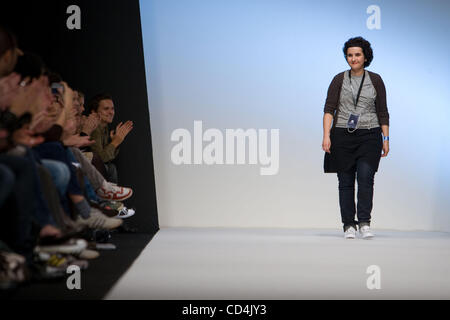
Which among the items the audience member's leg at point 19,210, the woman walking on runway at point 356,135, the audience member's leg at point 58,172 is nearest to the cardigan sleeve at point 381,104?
the woman walking on runway at point 356,135

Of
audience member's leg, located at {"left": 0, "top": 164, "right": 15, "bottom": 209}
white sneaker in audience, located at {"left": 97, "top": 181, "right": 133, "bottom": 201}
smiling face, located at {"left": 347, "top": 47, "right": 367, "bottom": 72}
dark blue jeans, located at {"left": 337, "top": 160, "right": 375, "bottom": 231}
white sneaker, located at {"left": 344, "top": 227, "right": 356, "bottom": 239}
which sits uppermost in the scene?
smiling face, located at {"left": 347, "top": 47, "right": 367, "bottom": 72}

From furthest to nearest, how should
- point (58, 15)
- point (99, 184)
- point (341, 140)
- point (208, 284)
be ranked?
point (58, 15) → point (341, 140) → point (99, 184) → point (208, 284)

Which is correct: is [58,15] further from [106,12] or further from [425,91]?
[425,91]

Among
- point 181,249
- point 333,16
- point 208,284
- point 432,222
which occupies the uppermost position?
point 333,16

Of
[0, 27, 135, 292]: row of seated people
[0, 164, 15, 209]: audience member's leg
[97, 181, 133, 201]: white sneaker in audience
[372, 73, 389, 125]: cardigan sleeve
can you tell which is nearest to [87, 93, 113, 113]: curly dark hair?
[97, 181, 133, 201]: white sneaker in audience

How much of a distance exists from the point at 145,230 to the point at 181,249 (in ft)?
5.19

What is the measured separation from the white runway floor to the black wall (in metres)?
0.84

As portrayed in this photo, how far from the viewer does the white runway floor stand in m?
2.29

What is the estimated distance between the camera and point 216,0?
19.5ft

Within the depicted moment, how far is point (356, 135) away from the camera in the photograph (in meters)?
4.48

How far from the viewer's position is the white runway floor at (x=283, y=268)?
7.50 feet

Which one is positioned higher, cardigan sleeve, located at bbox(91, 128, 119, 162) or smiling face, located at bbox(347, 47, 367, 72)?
smiling face, located at bbox(347, 47, 367, 72)

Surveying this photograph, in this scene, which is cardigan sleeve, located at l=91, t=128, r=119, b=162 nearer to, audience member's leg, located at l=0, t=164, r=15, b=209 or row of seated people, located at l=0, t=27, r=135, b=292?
row of seated people, located at l=0, t=27, r=135, b=292

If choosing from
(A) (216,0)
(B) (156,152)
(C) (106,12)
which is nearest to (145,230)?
(B) (156,152)
